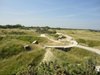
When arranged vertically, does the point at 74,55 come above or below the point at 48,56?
below

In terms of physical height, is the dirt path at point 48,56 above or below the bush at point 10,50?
above

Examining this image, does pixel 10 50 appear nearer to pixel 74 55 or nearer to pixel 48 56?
pixel 48 56

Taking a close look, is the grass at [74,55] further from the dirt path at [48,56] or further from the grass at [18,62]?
the grass at [18,62]

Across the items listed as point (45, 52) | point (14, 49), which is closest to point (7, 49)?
point (14, 49)

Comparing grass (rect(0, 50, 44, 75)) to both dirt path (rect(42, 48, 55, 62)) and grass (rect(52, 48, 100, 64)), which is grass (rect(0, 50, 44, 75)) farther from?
grass (rect(52, 48, 100, 64))

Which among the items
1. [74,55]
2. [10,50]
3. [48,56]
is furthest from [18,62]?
[74,55]

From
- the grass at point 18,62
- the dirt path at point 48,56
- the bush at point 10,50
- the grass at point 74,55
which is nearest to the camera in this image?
the grass at point 74,55

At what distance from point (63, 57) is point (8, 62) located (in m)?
18.2

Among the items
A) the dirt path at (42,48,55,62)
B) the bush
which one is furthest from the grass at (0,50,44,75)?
the bush

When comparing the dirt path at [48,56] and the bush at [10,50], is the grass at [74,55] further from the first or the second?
the bush at [10,50]

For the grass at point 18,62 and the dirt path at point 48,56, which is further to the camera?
the dirt path at point 48,56

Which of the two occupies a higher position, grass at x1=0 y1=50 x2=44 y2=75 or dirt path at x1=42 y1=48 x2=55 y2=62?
dirt path at x1=42 y1=48 x2=55 y2=62

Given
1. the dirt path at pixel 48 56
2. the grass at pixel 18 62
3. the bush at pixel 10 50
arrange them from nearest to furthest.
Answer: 1. the grass at pixel 18 62
2. the dirt path at pixel 48 56
3. the bush at pixel 10 50

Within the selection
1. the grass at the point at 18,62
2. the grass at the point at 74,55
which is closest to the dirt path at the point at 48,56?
the grass at the point at 74,55
